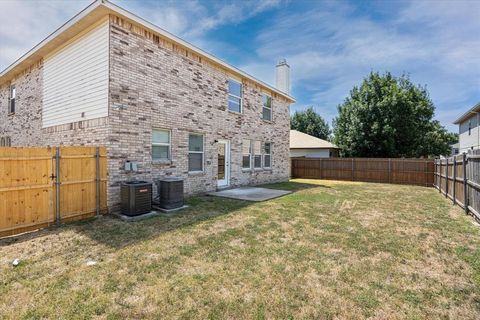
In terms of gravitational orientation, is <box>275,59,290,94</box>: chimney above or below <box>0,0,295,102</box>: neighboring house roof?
above

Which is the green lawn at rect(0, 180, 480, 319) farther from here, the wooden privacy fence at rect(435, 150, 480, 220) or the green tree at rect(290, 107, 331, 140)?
the green tree at rect(290, 107, 331, 140)

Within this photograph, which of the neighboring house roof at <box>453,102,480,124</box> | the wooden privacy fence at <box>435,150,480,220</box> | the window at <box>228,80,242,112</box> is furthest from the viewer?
the neighboring house roof at <box>453,102,480,124</box>

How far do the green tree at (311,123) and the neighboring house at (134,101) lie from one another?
25.2 meters

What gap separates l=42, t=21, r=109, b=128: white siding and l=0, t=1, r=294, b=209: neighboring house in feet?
0.10

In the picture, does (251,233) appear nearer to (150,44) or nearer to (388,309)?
(388,309)

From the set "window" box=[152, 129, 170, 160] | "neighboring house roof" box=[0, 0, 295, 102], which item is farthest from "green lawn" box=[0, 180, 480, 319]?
"neighboring house roof" box=[0, 0, 295, 102]

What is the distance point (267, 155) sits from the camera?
14.5 metres

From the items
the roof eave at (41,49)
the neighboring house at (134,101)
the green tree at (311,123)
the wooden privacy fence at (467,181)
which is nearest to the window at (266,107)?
the neighboring house at (134,101)

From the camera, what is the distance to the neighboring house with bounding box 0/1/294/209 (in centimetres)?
699

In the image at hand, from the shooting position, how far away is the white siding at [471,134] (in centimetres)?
1769

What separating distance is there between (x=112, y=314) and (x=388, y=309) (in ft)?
9.57

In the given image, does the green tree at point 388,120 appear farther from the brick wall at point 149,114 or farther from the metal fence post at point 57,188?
the metal fence post at point 57,188

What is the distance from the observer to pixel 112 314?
257cm

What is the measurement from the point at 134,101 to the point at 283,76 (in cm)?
1123
